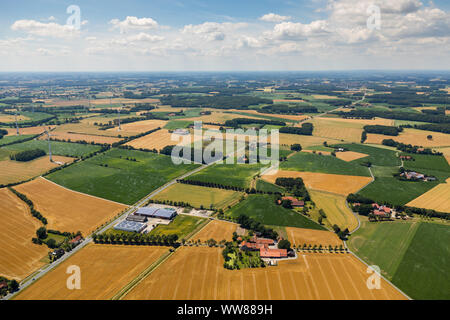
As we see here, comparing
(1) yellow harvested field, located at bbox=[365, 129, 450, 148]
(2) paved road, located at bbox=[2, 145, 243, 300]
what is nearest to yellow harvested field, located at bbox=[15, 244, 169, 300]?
(2) paved road, located at bbox=[2, 145, 243, 300]

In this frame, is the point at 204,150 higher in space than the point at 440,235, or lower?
higher

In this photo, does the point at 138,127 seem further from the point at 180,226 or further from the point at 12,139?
the point at 180,226

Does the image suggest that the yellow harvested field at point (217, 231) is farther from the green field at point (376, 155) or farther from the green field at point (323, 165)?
the green field at point (376, 155)

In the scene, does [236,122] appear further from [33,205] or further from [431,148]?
[33,205]

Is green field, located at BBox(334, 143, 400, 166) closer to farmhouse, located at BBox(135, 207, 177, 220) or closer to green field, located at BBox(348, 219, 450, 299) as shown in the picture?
green field, located at BBox(348, 219, 450, 299)
